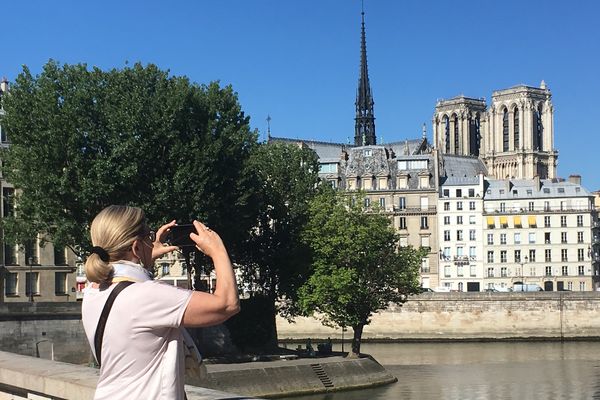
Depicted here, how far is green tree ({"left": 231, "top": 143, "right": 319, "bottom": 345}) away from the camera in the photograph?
54.8m

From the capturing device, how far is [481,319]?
8244 cm

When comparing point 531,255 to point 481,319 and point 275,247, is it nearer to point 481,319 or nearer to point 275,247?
point 481,319

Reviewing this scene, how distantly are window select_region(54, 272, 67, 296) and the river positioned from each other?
2035 cm

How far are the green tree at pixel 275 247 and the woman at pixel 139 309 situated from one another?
47.5m

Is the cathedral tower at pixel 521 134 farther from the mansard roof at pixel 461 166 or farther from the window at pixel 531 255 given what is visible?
the window at pixel 531 255

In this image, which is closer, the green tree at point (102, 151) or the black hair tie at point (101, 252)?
the black hair tie at point (101, 252)

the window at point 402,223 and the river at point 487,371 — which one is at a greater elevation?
the window at point 402,223

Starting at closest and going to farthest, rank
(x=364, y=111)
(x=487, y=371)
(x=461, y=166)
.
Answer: (x=487, y=371) → (x=461, y=166) → (x=364, y=111)

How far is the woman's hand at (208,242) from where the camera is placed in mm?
4535

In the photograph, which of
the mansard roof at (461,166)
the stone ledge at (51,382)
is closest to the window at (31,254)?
the stone ledge at (51,382)

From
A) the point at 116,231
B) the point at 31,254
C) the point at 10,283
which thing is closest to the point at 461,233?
the point at 31,254

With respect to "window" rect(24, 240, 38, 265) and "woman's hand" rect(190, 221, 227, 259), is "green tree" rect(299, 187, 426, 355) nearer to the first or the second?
"window" rect(24, 240, 38, 265)

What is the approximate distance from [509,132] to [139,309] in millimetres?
157179

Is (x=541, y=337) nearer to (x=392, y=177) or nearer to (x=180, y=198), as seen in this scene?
(x=392, y=177)
